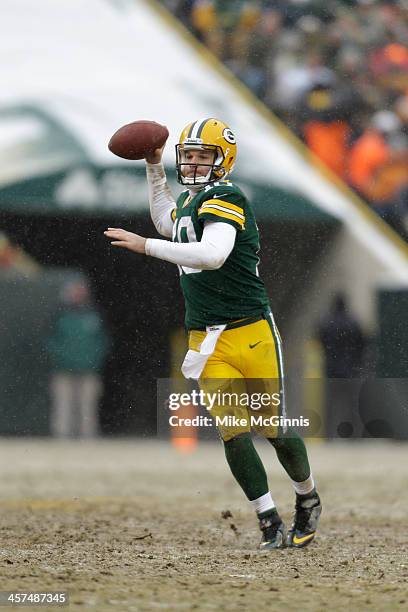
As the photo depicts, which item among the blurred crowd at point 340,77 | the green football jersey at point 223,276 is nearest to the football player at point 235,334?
the green football jersey at point 223,276

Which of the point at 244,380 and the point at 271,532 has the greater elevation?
the point at 244,380

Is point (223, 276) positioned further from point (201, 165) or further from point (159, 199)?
point (159, 199)

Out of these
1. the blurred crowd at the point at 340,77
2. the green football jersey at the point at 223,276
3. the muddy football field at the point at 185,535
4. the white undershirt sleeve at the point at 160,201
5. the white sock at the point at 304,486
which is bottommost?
the muddy football field at the point at 185,535

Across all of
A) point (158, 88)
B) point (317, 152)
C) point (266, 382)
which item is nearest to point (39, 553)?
point (266, 382)

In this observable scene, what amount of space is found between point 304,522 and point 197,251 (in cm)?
142

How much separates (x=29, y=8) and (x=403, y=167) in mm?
3302

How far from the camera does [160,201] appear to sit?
6.45m

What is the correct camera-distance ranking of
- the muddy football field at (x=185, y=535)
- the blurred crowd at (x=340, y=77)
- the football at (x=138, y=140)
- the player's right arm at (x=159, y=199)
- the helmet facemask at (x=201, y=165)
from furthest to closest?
1. the blurred crowd at (x=340, y=77)
2. the football at (x=138, y=140)
3. the player's right arm at (x=159, y=199)
4. the helmet facemask at (x=201, y=165)
5. the muddy football field at (x=185, y=535)

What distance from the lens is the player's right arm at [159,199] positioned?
640 centimetres

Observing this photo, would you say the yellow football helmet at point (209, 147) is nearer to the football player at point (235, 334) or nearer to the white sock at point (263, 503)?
the football player at point (235, 334)

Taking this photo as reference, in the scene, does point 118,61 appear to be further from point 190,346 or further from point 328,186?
point 190,346

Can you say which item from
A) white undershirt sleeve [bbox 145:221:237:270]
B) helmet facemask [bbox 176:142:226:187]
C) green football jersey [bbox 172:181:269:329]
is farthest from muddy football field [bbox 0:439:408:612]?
helmet facemask [bbox 176:142:226:187]

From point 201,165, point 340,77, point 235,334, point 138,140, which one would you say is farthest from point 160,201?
point 340,77

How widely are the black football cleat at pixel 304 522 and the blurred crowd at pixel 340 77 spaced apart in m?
4.27
